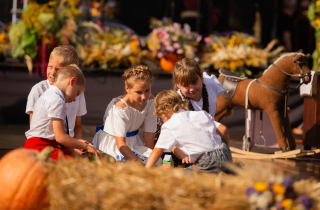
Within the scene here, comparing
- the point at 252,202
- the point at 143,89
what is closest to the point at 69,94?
the point at 143,89

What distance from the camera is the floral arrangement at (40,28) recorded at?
5.48 meters

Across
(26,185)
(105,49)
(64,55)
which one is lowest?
(26,185)

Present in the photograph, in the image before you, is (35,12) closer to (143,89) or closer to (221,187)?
(143,89)

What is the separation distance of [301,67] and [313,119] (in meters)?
0.79

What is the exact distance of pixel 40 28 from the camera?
5504 millimetres

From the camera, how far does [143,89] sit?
293cm

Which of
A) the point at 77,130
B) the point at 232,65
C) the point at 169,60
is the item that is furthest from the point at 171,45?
the point at 77,130

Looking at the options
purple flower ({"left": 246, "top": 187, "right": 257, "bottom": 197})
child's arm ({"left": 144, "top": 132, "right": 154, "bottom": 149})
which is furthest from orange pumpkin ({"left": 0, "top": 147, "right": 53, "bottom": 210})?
child's arm ({"left": 144, "top": 132, "right": 154, "bottom": 149})

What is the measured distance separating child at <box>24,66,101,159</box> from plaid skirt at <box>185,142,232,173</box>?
2.53 ft

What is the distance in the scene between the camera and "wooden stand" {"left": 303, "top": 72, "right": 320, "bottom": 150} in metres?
4.50

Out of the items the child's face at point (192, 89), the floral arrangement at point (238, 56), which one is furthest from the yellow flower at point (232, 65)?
the child's face at point (192, 89)

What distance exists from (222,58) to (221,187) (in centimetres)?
463

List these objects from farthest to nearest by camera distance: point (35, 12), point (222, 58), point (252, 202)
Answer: point (222, 58)
point (35, 12)
point (252, 202)

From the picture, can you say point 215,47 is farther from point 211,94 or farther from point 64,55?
point 64,55
